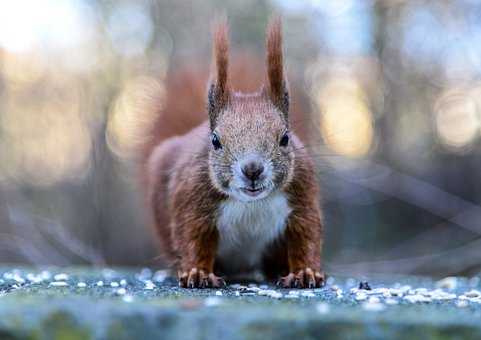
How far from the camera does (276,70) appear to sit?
1738mm

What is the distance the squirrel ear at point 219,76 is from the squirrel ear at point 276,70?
4.5 inches

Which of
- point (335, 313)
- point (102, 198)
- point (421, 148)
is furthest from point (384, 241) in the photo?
point (335, 313)

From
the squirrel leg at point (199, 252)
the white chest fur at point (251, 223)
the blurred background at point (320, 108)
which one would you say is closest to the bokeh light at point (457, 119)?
the blurred background at point (320, 108)

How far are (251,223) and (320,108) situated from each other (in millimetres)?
2713

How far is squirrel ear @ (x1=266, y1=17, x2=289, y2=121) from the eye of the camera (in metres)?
1.68

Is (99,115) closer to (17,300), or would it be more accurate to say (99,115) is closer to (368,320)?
(17,300)

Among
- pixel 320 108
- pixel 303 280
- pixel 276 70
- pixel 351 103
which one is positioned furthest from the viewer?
pixel 351 103

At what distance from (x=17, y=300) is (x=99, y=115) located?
3472 mm

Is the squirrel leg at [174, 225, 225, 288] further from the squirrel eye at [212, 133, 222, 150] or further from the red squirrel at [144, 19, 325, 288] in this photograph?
the squirrel eye at [212, 133, 222, 150]

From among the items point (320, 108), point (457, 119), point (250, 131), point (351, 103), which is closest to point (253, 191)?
point (250, 131)

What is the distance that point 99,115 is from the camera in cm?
440

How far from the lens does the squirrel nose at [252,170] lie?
1.51 metres

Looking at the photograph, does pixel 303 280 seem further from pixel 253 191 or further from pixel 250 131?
pixel 250 131

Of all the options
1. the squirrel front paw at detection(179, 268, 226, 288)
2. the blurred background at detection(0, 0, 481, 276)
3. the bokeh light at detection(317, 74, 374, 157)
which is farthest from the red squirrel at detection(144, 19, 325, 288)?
the bokeh light at detection(317, 74, 374, 157)
